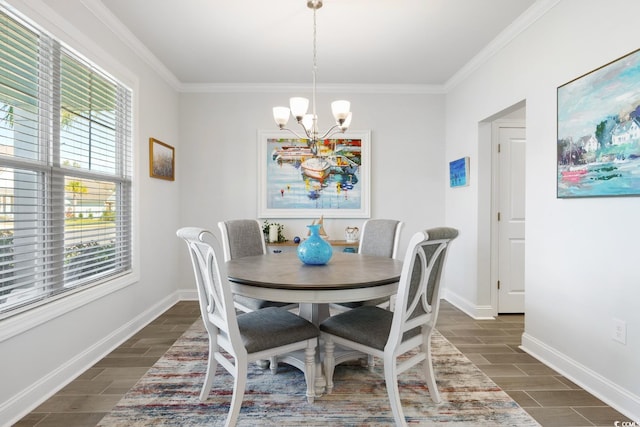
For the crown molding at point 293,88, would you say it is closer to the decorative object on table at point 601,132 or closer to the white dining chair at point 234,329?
the decorative object on table at point 601,132

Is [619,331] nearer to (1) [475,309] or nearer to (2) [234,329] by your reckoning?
(1) [475,309]

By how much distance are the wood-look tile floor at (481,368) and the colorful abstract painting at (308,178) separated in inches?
64.8

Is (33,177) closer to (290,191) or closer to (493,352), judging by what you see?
(290,191)

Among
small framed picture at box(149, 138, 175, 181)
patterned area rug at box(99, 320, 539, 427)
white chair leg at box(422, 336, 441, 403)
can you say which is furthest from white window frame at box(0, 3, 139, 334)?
white chair leg at box(422, 336, 441, 403)

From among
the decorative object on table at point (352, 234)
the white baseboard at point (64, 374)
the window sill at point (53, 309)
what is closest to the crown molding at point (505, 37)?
the decorative object on table at point (352, 234)

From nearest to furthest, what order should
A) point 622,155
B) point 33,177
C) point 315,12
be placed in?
point 622,155
point 33,177
point 315,12

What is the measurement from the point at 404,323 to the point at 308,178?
2.69m

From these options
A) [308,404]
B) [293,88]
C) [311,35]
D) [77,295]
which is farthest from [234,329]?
[293,88]

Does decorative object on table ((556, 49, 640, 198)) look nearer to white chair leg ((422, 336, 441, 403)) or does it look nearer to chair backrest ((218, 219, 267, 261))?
white chair leg ((422, 336, 441, 403))

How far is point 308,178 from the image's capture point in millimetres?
4141

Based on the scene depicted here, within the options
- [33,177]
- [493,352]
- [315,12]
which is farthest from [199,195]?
[493,352]

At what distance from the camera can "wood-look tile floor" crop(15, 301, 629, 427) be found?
182cm

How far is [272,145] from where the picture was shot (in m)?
4.14

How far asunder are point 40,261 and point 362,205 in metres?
3.06
